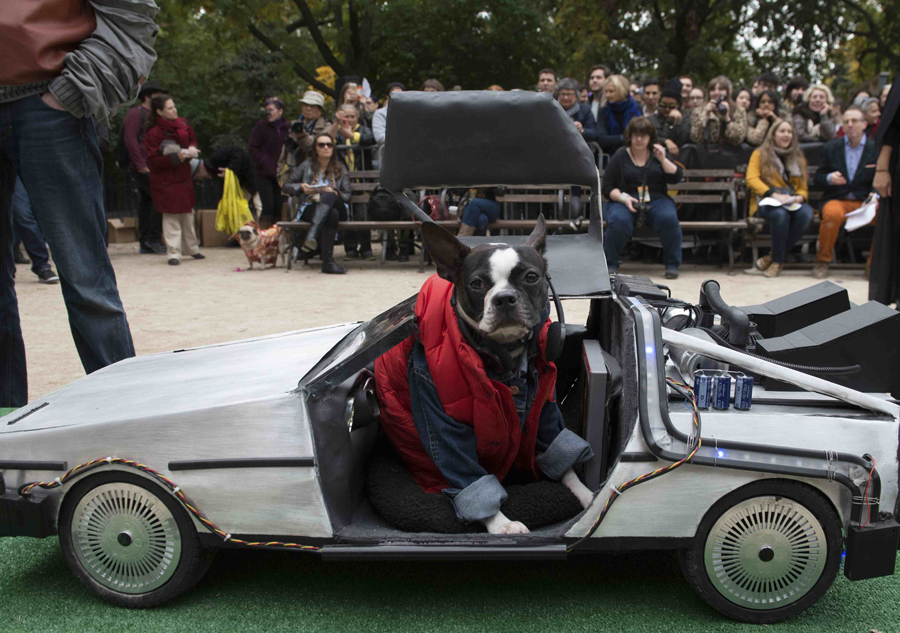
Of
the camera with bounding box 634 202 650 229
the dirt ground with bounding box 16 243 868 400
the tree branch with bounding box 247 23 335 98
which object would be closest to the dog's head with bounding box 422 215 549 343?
the dirt ground with bounding box 16 243 868 400

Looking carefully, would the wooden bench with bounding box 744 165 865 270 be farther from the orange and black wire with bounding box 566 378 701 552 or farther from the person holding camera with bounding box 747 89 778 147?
the orange and black wire with bounding box 566 378 701 552

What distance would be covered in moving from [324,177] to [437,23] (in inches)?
516

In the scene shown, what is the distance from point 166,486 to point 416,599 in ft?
3.13

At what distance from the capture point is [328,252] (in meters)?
10.4

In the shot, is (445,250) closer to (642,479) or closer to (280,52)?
(642,479)

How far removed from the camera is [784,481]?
252cm

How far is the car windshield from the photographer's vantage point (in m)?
2.69

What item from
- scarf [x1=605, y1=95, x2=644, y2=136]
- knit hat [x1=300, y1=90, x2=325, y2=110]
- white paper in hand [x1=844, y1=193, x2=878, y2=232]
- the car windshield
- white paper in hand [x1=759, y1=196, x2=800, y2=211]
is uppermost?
knit hat [x1=300, y1=90, x2=325, y2=110]

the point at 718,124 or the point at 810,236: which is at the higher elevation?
the point at 718,124

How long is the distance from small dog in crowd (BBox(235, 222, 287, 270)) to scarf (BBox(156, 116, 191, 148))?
184 cm

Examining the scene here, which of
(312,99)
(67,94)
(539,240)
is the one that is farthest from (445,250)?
(312,99)

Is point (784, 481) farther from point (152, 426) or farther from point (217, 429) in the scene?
point (152, 426)

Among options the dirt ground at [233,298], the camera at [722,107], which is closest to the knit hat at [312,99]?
the dirt ground at [233,298]

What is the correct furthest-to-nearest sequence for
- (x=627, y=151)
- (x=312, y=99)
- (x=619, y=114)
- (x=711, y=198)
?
(x=312, y=99) < (x=619, y=114) < (x=711, y=198) < (x=627, y=151)
